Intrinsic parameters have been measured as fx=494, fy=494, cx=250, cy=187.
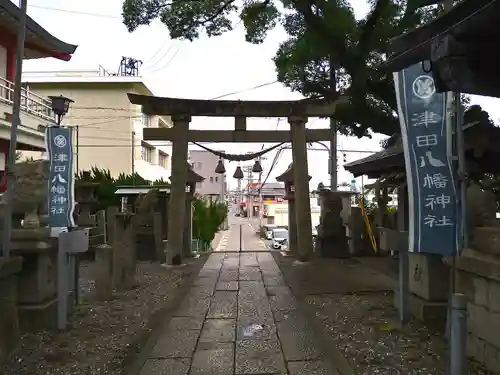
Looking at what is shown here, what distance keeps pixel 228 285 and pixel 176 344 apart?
393cm

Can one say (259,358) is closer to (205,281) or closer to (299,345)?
(299,345)

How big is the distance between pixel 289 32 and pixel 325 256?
20.5 ft

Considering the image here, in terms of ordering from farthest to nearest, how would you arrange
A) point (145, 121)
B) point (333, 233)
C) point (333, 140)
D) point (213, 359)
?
point (145, 121)
point (333, 140)
point (333, 233)
point (213, 359)

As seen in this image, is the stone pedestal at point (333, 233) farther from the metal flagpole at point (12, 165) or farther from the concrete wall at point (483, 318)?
the metal flagpole at point (12, 165)

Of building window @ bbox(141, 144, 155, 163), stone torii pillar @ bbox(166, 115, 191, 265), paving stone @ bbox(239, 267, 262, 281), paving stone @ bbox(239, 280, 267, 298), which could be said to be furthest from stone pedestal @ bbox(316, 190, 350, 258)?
building window @ bbox(141, 144, 155, 163)

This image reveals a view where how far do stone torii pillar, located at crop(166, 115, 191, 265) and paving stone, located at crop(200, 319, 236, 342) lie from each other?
576 cm

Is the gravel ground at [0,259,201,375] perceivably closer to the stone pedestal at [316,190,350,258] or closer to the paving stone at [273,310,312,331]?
the paving stone at [273,310,312,331]

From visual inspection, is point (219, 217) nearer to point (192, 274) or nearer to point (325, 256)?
point (325, 256)

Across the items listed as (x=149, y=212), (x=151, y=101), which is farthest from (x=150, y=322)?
(x=149, y=212)

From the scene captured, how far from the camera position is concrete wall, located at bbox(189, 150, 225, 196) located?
54.6 m

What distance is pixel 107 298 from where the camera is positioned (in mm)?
8133

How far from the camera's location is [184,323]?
6527mm

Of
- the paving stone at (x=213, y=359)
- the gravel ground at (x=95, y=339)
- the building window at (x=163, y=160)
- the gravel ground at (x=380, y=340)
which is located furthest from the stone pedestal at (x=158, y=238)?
the building window at (x=163, y=160)

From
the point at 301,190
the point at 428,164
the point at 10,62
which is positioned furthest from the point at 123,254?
the point at 10,62
